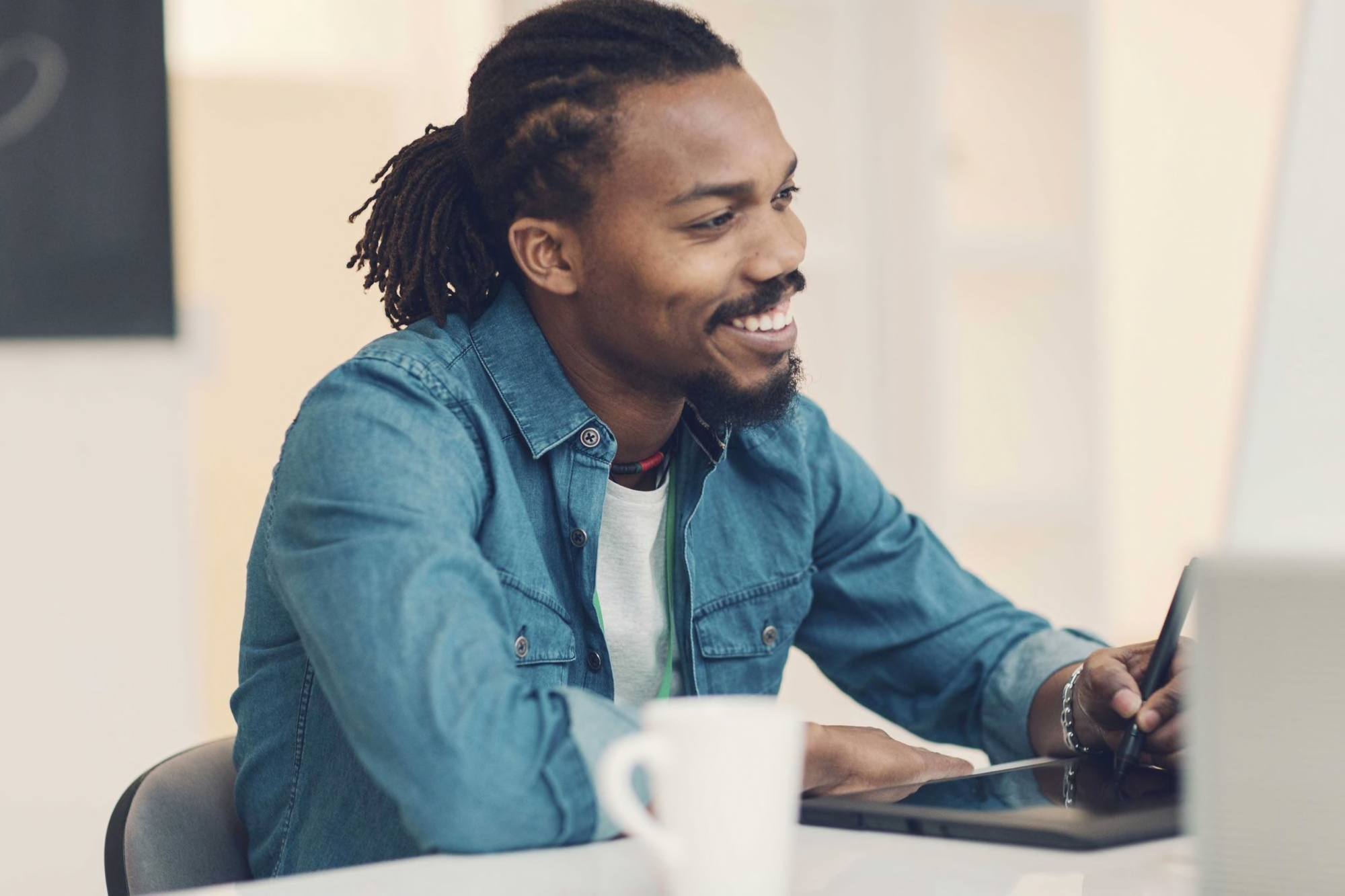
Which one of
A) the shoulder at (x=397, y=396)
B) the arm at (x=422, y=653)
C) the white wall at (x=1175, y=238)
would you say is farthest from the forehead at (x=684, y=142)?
the white wall at (x=1175, y=238)

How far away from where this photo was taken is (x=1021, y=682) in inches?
53.2

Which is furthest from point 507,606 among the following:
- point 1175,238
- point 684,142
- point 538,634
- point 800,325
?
point 1175,238

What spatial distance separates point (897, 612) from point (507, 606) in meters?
0.50

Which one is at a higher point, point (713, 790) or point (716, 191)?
point (716, 191)

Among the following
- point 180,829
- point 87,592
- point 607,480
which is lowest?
point 87,592

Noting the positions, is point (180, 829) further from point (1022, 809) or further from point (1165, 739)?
point (1165, 739)

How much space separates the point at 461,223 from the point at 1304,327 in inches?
37.9

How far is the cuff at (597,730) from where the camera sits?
34.3 inches

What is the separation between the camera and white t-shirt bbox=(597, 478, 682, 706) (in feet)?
4.27

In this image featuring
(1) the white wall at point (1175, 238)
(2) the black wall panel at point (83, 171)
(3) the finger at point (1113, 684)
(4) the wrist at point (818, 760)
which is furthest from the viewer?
(1) the white wall at point (1175, 238)

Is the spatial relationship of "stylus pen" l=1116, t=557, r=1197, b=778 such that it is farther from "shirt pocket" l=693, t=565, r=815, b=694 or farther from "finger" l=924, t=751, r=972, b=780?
"shirt pocket" l=693, t=565, r=815, b=694

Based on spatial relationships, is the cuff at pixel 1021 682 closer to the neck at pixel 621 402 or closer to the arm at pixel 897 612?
the arm at pixel 897 612

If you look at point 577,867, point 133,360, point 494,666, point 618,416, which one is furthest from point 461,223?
point 133,360

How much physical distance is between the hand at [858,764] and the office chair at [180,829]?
44 centimetres
